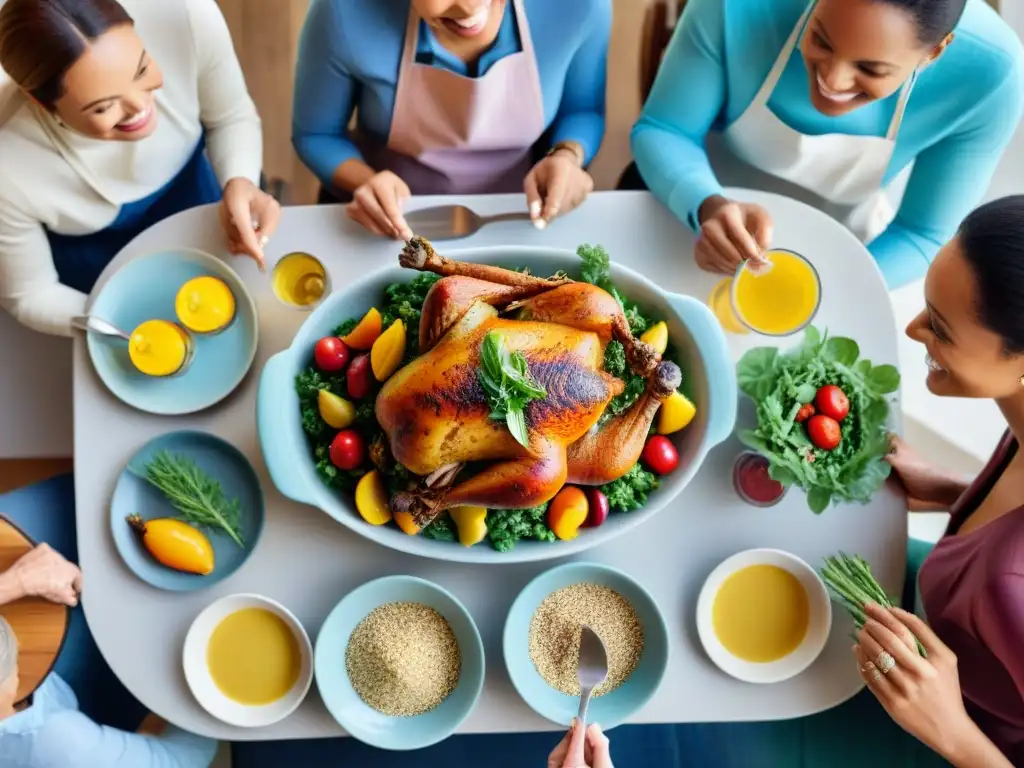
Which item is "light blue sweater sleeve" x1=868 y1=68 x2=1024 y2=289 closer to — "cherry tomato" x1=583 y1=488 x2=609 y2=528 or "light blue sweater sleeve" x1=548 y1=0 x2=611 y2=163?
"light blue sweater sleeve" x1=548 y1=0 x2=611 y2=163

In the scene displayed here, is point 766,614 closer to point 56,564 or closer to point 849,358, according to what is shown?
point 849,358

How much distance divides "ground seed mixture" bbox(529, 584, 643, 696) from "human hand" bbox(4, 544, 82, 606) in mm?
690

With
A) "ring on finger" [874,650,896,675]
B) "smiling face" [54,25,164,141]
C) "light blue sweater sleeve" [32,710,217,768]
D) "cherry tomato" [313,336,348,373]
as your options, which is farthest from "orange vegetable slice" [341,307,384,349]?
"ring on finger" [874,650,896,675]

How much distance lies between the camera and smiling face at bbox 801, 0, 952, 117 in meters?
0.96

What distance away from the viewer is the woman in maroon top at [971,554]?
90cm

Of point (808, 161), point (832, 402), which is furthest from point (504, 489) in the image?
point (808, 161)

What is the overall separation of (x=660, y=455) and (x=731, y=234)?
0.35 m

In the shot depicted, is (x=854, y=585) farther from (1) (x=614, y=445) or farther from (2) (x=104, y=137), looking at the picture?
(2) (x=104, y=137)

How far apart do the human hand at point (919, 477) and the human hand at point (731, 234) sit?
350 mm

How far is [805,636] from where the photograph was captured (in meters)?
1.16

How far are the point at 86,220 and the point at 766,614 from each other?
1.28 m

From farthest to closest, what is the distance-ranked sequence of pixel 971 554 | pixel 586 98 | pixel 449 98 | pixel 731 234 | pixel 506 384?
pixel 586 98 < pixel 449 98 < pixel 731 234 < pixel 971 554 < pixel 506 384

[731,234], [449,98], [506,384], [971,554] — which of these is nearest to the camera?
→ [506,384]

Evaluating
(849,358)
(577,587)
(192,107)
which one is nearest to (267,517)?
(577,587)
